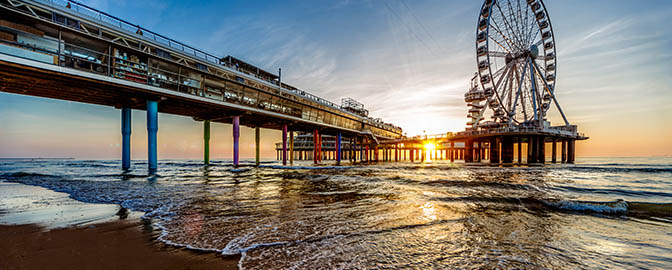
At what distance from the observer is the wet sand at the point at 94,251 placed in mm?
2832

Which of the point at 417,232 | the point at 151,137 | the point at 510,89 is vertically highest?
the point at 510,89

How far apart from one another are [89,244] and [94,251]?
1.60 feet

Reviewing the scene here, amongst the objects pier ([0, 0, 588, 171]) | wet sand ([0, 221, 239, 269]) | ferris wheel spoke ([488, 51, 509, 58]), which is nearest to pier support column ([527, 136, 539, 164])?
pier ([0, 0, 588, 171])

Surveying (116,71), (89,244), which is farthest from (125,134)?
(89,244)

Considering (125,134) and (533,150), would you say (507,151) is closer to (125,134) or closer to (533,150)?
(533,150)

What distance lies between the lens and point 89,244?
3547 millimetres

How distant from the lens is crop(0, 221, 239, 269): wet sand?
2.83m

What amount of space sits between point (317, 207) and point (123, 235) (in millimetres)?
3864

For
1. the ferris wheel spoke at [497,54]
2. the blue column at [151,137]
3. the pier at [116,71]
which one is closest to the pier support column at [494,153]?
the ferris wheel spoke at [497,54]

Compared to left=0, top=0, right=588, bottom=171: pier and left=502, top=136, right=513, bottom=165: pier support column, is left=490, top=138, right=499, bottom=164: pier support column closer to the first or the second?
left=502, top=136, right=513, bottom=165: pier support column

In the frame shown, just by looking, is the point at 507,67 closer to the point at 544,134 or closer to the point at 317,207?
the point at 544,134

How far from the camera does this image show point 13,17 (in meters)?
13.1

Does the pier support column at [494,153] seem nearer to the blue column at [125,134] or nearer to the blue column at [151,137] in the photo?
the blue column at [151,137]

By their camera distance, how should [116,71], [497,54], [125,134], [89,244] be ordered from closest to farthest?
[89,244] < [116,71] < [125,134] < [497,54]
